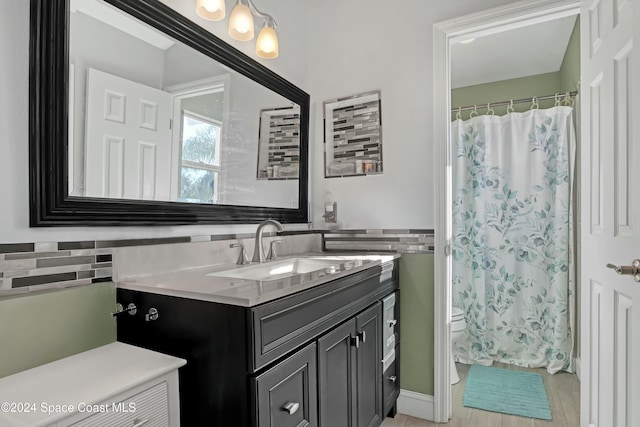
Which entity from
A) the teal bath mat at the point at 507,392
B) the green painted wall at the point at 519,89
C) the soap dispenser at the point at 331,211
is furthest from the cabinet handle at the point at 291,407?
the green painted wall at the point at 519,89

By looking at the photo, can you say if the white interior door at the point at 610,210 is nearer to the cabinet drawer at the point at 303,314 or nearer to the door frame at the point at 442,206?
the door frame at the point at 442,206

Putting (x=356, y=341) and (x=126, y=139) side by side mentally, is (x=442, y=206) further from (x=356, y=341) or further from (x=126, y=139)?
(x=126, y=139)

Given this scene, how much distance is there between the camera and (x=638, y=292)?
3.51ft

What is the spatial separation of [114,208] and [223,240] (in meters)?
0.54

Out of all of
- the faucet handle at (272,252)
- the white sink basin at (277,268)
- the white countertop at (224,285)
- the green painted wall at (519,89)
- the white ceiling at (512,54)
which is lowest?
the white sink basin at (277,268)

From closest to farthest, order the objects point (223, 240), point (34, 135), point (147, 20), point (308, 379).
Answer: point (34, 135) → point (308, 379) → point (147, 20) → point (223, 240)

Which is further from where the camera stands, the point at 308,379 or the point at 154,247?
the point at 154,247

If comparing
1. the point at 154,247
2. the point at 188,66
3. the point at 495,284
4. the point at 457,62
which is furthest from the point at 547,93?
the point at 154,247

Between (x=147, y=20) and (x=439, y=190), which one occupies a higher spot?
(x=147, y=20)

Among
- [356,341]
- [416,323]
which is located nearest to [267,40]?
[356,341]

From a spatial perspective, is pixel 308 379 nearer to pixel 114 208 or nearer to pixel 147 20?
pixel 114 208

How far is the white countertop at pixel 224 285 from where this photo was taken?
0.98 m

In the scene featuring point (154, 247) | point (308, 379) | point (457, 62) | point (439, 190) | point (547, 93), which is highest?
point (457, 62)

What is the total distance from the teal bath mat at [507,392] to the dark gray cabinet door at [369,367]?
790 millimetres
